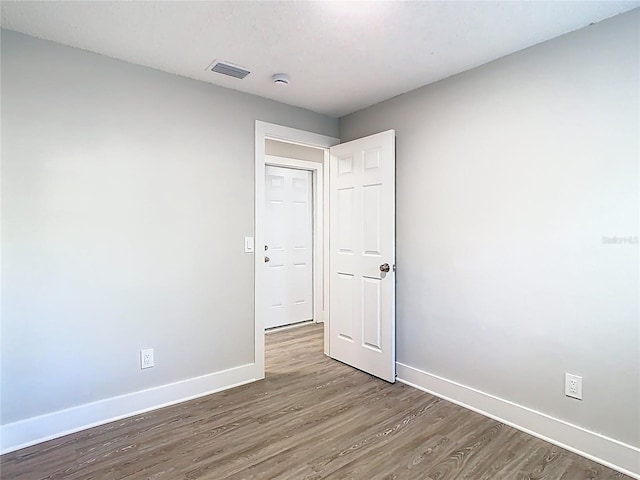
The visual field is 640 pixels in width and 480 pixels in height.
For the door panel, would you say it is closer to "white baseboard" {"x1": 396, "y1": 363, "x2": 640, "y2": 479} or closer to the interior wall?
the interior wall

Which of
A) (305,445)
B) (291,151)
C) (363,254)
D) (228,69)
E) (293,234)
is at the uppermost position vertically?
(228,69)

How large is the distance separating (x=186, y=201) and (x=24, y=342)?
126 cm

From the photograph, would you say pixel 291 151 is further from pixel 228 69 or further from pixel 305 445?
pixel 305 445

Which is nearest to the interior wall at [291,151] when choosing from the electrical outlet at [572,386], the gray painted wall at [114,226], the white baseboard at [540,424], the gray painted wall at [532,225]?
the gray painted wall at [114,226]

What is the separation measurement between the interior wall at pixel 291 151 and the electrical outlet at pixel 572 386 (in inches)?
129

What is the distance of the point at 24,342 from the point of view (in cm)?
198

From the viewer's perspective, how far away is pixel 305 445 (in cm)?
200

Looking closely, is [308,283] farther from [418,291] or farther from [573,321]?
[573,321]

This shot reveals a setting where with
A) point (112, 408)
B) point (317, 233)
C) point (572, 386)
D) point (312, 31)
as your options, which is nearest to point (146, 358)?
point (112, 408)

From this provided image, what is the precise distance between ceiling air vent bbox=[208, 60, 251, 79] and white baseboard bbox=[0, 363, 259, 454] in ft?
7.35

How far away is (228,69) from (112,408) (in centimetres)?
240

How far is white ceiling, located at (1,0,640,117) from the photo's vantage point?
5.66ft

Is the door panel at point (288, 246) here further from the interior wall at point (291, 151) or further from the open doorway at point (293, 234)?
the interior wall at point (291, 151)

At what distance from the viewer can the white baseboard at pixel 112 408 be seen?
196cm
